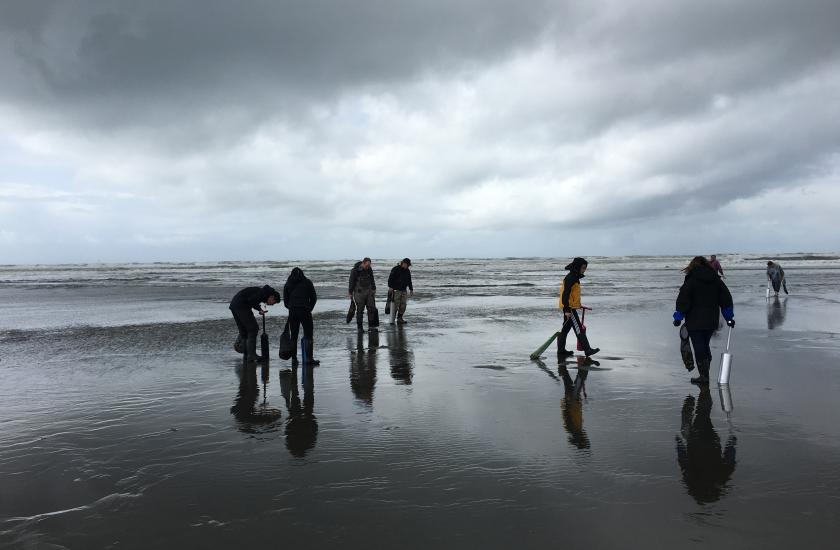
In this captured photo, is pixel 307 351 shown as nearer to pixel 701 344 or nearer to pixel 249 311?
pixel 249 311

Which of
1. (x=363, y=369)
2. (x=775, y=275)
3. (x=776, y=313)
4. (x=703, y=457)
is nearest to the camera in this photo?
(x=703, y=457)

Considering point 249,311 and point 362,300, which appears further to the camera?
point 362,300

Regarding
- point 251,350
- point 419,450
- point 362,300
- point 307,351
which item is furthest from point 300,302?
point 419,450

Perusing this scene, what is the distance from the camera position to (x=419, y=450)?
4.93m

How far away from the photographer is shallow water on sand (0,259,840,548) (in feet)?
11.6

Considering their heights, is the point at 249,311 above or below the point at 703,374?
above

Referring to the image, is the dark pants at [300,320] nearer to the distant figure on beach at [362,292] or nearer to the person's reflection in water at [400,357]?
the person's reflection in water at [400,357]

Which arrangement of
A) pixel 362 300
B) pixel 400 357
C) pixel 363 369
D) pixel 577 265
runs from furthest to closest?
pixel 362 300 < pixel 400 357 < pixel 577 265 < pixel 363 369

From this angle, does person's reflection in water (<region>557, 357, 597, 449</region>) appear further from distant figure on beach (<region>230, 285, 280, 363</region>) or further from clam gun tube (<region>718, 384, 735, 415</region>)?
distant figure on beach (<region>230, 285, 280, 363</region>)

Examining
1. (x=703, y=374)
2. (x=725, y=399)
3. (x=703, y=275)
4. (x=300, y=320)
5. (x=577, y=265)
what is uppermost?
(x=577, y=265)

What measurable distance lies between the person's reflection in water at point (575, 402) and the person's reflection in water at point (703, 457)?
884 mm

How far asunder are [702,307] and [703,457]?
3392 mm

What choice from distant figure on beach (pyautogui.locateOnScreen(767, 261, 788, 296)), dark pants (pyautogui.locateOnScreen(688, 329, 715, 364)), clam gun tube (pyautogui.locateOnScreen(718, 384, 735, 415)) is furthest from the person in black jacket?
distant figure on beach (pyautogui.locateOnScreen(767, 261, 788, 296))

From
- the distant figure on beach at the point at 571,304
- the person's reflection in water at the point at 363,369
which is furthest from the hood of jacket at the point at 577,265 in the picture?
the person's reflection in water at the point at 363,369
